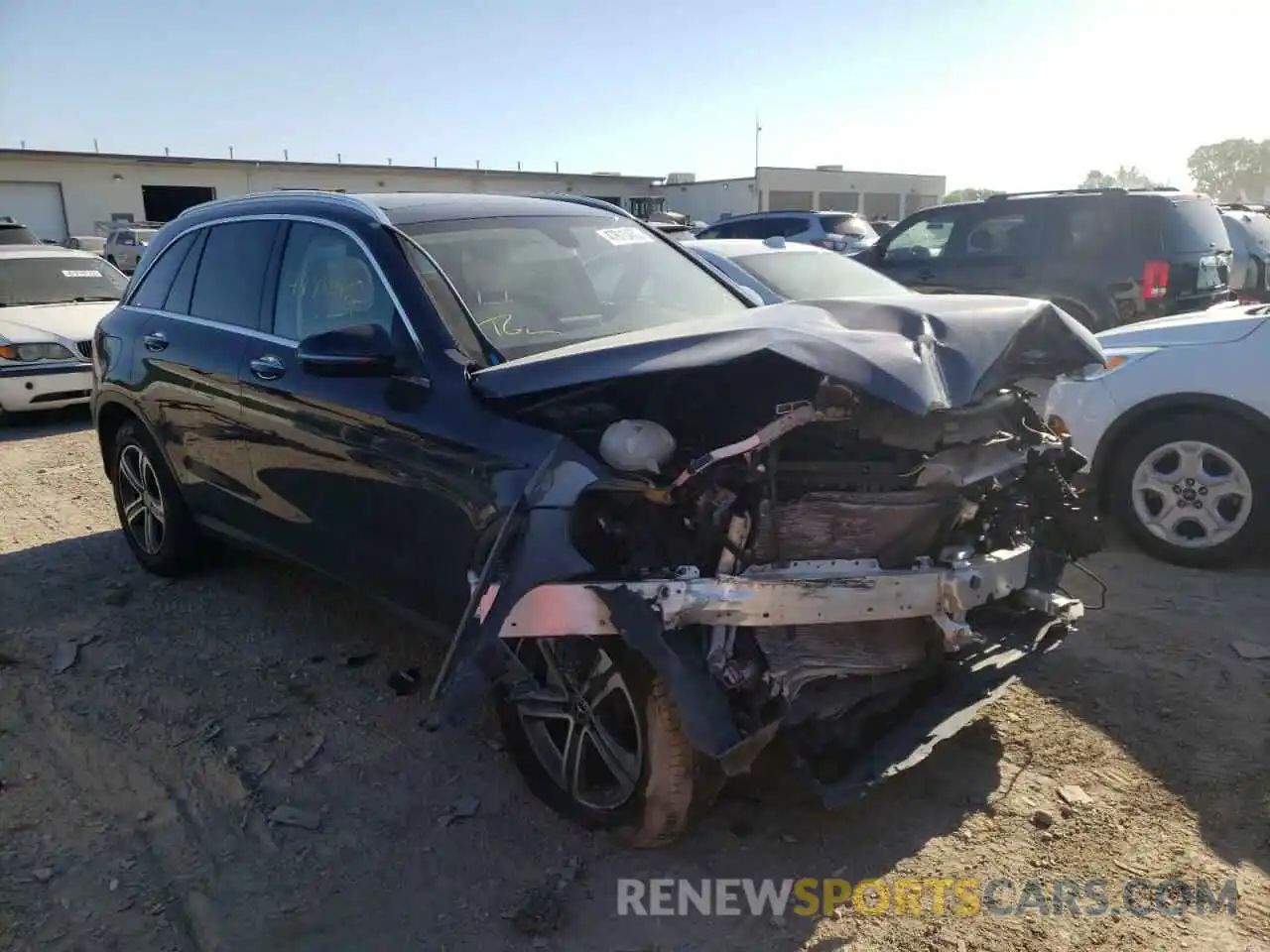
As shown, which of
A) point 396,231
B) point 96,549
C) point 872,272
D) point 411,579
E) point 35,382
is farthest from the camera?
point 35,382

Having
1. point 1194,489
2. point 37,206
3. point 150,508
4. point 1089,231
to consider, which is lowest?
point 150,508

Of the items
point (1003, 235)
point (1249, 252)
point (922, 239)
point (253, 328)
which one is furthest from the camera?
point (1249, 252)

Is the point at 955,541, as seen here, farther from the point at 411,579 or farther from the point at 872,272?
the point at 872,272

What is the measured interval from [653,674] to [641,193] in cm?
4532

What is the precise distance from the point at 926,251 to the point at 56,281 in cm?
952

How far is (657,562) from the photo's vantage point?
2785 millimetres

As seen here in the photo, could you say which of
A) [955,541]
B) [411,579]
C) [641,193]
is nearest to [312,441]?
[411,579]

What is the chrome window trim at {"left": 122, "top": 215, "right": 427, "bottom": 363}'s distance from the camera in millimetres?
3486

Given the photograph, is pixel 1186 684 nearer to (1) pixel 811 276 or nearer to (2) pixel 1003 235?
(1) pixel 811 276

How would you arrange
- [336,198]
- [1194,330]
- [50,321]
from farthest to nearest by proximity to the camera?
[50,321] → [1194,330] → [336,198]

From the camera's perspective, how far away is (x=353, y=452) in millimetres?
3592

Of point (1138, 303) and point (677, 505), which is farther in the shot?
point (1138, 303)

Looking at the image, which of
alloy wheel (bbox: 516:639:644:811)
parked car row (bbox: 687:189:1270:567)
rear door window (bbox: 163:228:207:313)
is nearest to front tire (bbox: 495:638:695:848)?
alloy wheel (bbox: 516:639:644:811)

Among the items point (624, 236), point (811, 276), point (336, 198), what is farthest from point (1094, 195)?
point (336, 198)
